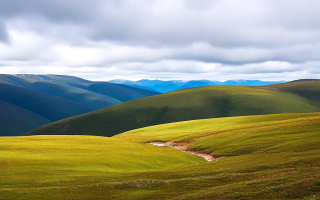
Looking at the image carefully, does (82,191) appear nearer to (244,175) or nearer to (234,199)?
(234,199)

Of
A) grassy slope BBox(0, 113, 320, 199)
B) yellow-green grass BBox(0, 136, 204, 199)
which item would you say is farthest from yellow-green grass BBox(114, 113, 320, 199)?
yellow-green grass BBox(0, 136, 204, 199)

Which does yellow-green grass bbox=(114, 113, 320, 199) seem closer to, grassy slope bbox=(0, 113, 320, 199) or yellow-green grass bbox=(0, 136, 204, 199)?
grassy slope bbox=(0, 113, 320, 199)

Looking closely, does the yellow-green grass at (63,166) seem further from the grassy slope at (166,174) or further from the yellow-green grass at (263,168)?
the yellow-green grass at (263,168)

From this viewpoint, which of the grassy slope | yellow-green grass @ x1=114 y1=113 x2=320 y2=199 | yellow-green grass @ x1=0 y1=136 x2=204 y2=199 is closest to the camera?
yellow-green grass @ x1=114 y1=113 x2=320 y2=199

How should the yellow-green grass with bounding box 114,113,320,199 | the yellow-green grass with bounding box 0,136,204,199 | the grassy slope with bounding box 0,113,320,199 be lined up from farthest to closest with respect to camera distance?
1. the yellow-green grass with bounding box 0,136,204,199
2. the grassy slope with bounding box 0,113,320,199
3. the yellow-green grass with bounding box 114,113,320,199

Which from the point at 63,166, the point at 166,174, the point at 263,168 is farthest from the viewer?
the point at 63,166

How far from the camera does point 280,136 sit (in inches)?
2381

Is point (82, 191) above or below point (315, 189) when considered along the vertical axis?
below

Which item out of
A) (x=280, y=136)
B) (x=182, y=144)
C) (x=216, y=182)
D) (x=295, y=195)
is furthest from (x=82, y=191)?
(x=182, y=144)

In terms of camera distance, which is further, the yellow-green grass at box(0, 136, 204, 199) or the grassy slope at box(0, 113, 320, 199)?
the yellow-green grass at box(0, 136, 204, 199)

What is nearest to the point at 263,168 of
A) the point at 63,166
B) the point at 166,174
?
the point at 166,174

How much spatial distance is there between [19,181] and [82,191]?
27.5 feet

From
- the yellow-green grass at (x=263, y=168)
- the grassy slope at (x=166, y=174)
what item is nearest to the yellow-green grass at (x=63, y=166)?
the grassy slope at (x=166, y=174)

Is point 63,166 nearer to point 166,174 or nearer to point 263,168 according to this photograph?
point 166,174
